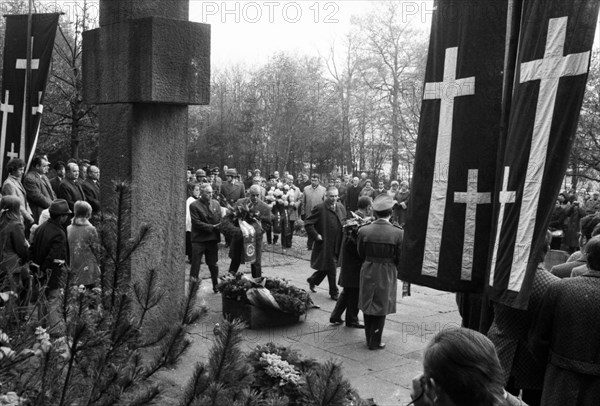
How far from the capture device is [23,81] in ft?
28.5

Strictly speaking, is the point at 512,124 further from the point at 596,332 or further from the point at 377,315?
the point at 377,315

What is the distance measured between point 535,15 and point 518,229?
1.21 meters

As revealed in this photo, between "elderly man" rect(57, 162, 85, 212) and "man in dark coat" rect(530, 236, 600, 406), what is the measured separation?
29.4ft

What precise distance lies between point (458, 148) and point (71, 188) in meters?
8.82

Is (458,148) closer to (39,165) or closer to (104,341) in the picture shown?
(104,341)

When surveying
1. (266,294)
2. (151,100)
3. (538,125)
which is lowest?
(266,294)

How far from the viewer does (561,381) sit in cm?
411

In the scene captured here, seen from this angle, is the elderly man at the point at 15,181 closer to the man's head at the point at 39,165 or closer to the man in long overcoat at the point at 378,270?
the man's head at the point at 39,165

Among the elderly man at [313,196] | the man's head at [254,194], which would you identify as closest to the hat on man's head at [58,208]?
the man's head at [254,194]

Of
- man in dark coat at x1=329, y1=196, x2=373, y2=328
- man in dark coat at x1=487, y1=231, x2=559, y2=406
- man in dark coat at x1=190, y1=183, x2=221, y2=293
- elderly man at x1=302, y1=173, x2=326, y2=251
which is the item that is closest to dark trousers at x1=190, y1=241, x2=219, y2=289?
man in dark coat at x1=190, y1=183, x2=221, y2=293

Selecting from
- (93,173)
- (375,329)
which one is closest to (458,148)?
(375,329)

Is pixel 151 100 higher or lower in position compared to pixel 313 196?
higher

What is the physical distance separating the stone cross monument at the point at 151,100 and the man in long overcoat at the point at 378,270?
8.35 feet

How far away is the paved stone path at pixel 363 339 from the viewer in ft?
21.8
